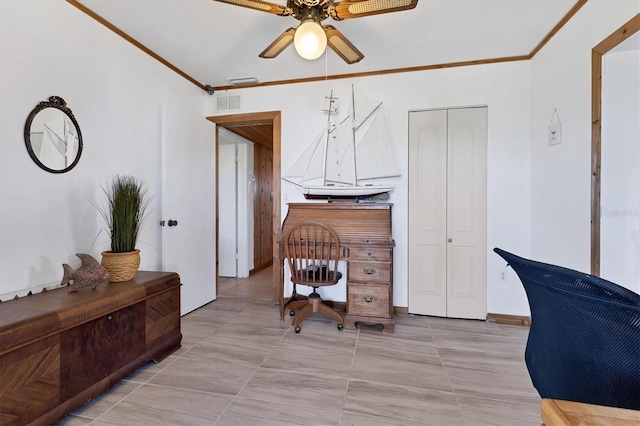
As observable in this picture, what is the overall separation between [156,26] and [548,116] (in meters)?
3.22

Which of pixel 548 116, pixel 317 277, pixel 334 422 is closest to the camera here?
pixel 334 422

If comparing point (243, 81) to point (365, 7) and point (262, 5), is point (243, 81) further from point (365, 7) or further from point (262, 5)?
point (365, 7)

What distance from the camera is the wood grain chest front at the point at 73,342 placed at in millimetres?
1099

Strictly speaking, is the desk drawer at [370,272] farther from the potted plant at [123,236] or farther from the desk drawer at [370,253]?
the potted plant at [123,236]

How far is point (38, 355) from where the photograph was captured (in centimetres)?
117

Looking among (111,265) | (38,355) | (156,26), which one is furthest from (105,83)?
(38,355)

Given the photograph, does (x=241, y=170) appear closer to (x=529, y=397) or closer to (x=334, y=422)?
(x=334, y=422)

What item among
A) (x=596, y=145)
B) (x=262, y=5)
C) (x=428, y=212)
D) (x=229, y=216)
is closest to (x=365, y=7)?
(x=262, y=5)

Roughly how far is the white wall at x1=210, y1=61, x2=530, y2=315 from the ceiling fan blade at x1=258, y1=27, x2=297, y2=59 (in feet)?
3.49

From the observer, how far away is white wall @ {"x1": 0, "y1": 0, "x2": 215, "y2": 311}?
57.4 inches

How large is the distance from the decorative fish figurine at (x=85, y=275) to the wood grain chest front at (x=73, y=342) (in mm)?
45

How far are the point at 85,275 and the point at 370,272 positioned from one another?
200 cm

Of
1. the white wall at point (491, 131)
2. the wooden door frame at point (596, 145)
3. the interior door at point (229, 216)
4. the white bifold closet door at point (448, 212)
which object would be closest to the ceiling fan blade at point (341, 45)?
the white wall at point (491, 131)

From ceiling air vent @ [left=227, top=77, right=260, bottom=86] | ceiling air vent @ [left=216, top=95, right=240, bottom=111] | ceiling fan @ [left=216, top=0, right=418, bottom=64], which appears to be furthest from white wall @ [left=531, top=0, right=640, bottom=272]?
ceiling air vent @ [left=216, top=95, right=240, bottom=111]
